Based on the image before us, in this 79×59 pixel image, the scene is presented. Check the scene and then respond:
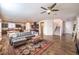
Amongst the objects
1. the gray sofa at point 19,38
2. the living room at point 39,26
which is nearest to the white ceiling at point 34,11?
the living room at point 39,26

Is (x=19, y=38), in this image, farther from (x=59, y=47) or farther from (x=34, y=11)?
(x=59, y=47)

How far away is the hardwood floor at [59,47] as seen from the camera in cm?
265

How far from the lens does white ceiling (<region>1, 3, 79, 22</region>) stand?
2641 millimetres

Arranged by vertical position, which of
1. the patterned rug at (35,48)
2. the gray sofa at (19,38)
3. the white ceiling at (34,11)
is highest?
the white ceiling at (34,11)

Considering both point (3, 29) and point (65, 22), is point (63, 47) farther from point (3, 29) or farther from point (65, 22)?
point (3, 29)

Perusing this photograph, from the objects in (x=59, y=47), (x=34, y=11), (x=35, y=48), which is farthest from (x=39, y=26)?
(x=59, y=47)

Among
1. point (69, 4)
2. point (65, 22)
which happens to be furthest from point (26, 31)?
point (69, 4)

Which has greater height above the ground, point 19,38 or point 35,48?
point 19,38

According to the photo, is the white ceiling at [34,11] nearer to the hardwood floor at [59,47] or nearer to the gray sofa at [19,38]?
the gray sofa at [19,38]

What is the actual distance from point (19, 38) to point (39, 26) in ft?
1.22

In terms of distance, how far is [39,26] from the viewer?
2.65 meters

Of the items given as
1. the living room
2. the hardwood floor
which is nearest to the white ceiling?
the living room

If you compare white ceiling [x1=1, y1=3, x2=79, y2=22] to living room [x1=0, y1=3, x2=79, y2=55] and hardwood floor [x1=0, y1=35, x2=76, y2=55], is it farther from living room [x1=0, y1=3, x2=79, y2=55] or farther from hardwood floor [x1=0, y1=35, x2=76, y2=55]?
hardwood floor [x1=0, y1=35, x2=76, y2=55]

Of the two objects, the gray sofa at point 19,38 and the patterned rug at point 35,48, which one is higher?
the gray sofa at point 19,38
